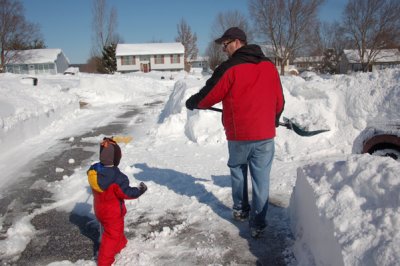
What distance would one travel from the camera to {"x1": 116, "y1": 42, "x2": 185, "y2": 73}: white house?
6159 centimetres

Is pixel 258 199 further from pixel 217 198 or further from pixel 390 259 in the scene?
pixel 390 259

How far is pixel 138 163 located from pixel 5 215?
2.41 meters

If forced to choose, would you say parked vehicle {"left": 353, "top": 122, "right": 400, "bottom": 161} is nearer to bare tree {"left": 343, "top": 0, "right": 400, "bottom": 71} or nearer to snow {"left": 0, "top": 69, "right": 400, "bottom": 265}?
snow {"left": 0, "top": 69, "right": 400, "bottom": 265}

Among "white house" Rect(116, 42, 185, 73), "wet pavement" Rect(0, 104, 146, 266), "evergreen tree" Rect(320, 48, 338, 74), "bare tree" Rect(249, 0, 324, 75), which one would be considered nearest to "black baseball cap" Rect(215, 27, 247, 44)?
"wet pavement" Rect(0, 104, 146, 266)

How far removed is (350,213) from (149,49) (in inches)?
2488

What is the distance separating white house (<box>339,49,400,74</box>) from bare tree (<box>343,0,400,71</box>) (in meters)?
1.34

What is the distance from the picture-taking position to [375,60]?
38.5m

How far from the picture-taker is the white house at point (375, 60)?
40.3 m

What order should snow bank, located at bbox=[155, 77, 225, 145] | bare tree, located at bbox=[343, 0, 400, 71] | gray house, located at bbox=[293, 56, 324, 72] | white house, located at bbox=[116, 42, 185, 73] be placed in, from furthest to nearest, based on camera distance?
white house, located at bbox=[116, 42, 185, 73], gray house, located at bbox=[293, 56, 324, 72], bare tree, located at bbox=[343, 0, 400, 71], snow bank, located at bbox=[155, 77, 225, 145]

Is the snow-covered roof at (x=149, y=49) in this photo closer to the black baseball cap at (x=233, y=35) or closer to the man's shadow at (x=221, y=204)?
the man's shadow at (x=221, y=204)

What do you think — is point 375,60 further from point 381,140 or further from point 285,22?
point 381,140

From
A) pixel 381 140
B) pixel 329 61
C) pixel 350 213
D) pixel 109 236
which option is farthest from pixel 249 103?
pixel 329 61

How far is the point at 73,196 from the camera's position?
4.96 meters

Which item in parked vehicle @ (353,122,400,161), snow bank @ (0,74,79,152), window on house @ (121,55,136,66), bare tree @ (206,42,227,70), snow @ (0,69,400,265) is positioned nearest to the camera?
snow @ (0,69,400,265)
